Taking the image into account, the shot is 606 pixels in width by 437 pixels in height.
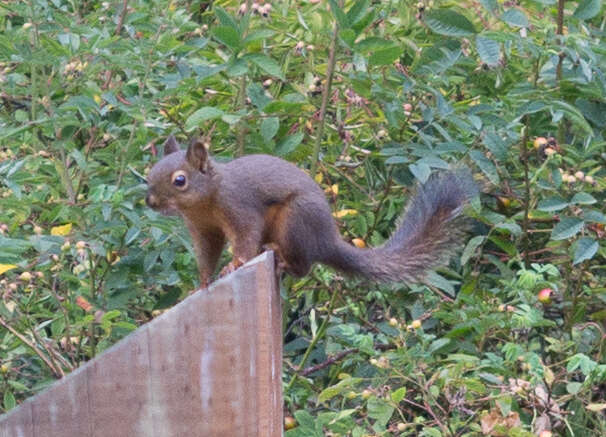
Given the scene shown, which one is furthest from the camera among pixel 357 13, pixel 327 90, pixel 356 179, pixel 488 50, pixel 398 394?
pixel 356 179

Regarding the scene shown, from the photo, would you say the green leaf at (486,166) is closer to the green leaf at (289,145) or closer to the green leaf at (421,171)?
the green leaf at (421,171)

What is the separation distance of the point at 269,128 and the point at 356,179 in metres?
0.60

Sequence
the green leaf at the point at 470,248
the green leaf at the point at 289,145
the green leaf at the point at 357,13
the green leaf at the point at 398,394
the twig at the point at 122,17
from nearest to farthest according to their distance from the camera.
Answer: the green leaf at the point at 398,394 → the green leaf at the point at 357,13 → the green leaf at the point at 289,145 → the green leaf at the point at 470,248 → the twig at the point at 122,17

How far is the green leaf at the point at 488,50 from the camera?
234cm

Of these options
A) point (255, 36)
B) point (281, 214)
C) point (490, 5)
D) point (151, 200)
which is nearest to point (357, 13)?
point (255, 36)

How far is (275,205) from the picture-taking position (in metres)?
2.39

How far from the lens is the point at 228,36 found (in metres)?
2.27

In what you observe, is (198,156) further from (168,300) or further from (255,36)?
(168,300)

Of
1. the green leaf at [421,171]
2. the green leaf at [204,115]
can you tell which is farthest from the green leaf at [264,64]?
the green leaf at [421,171]

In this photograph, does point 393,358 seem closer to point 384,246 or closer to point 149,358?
point 384,246

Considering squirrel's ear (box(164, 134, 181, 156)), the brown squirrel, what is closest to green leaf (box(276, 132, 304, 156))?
the brown squirrel

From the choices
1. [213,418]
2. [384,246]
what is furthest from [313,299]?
[213,418]

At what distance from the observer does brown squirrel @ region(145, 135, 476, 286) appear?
231 centimetres

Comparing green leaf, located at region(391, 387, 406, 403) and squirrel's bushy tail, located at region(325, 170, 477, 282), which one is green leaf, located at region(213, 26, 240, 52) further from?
green leaf, located at region(391, 387, 406, 403)
